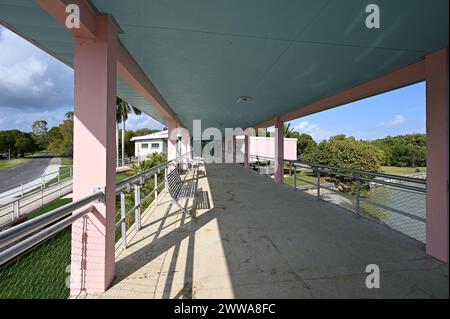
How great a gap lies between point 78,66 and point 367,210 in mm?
4707

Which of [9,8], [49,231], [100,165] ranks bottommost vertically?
[49,231]

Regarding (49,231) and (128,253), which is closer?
(49,231)

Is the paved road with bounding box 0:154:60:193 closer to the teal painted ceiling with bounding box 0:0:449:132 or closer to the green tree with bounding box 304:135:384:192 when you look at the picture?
the teal painted ceiling with bounding box 0:0:449:132

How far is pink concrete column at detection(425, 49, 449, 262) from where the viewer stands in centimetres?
233

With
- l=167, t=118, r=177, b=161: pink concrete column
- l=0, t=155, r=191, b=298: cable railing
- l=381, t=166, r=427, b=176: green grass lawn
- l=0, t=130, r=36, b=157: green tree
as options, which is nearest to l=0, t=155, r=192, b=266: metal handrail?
l=0, t=155, r=191, b=298: cable railing

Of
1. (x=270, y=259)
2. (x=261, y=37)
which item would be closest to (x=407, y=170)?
(x=270, y=259)

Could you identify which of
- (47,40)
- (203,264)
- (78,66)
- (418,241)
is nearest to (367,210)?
(418,241)

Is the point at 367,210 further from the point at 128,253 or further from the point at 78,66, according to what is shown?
the point at 78,66

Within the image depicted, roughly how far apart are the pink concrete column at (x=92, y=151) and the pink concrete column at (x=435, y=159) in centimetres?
329

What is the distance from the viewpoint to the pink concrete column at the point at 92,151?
1805mm

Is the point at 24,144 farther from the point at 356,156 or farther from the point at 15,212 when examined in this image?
the point at 356,156

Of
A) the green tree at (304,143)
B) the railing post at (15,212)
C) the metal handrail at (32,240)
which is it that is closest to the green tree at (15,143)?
the railing post at (15,212)

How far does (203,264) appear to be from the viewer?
2.20m

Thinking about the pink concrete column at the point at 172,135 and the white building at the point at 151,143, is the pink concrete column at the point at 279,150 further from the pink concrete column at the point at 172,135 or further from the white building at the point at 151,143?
the white building at the point at 151,143
